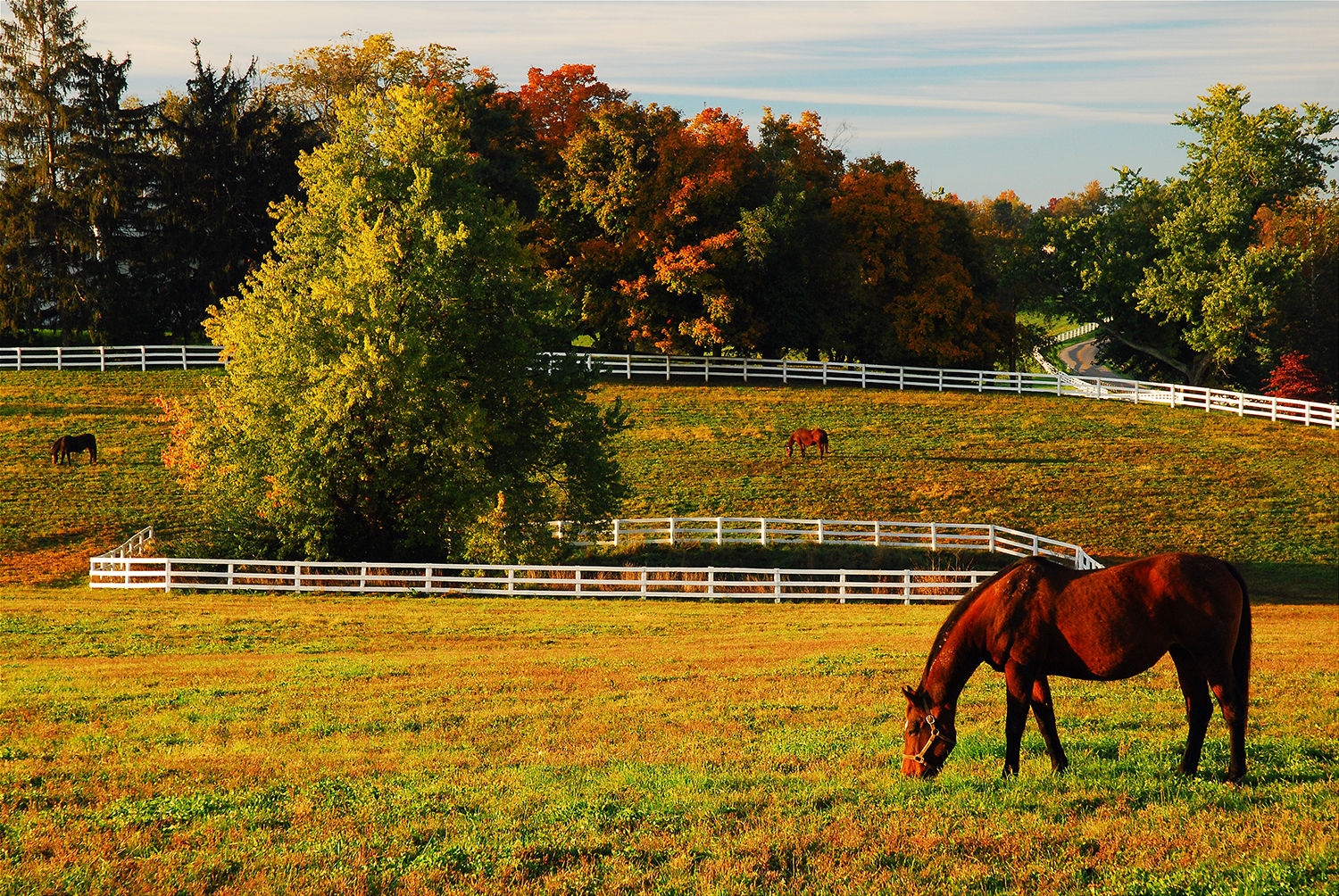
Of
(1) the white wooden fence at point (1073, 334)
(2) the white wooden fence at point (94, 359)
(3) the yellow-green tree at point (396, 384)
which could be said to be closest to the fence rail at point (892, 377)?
(3) the yellow-green tree at point (396, 384)

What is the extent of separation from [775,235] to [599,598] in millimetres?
30201

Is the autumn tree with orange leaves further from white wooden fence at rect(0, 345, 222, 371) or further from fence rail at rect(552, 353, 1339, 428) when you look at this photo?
white wooden fence at rect(0, 345, 222, 371)

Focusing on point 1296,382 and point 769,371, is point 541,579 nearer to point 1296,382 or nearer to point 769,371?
point 769,371

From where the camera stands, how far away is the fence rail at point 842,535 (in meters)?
29.5

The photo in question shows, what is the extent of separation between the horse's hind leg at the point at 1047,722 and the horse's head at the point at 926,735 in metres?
0.73

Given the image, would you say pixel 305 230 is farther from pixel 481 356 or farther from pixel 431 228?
pixel 481 356

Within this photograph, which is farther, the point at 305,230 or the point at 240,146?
the point at 240,146

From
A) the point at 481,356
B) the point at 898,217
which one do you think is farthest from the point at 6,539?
the point at 898,217

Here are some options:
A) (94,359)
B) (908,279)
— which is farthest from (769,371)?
(94,359)

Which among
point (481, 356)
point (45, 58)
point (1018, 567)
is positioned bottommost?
point (1018, 567)

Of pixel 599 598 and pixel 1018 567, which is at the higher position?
pixel 1018 567

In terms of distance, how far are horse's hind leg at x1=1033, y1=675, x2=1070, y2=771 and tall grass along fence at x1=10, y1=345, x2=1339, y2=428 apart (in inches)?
1600

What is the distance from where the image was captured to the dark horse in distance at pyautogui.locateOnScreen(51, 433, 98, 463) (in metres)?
37.0

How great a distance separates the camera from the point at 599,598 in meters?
25.7
